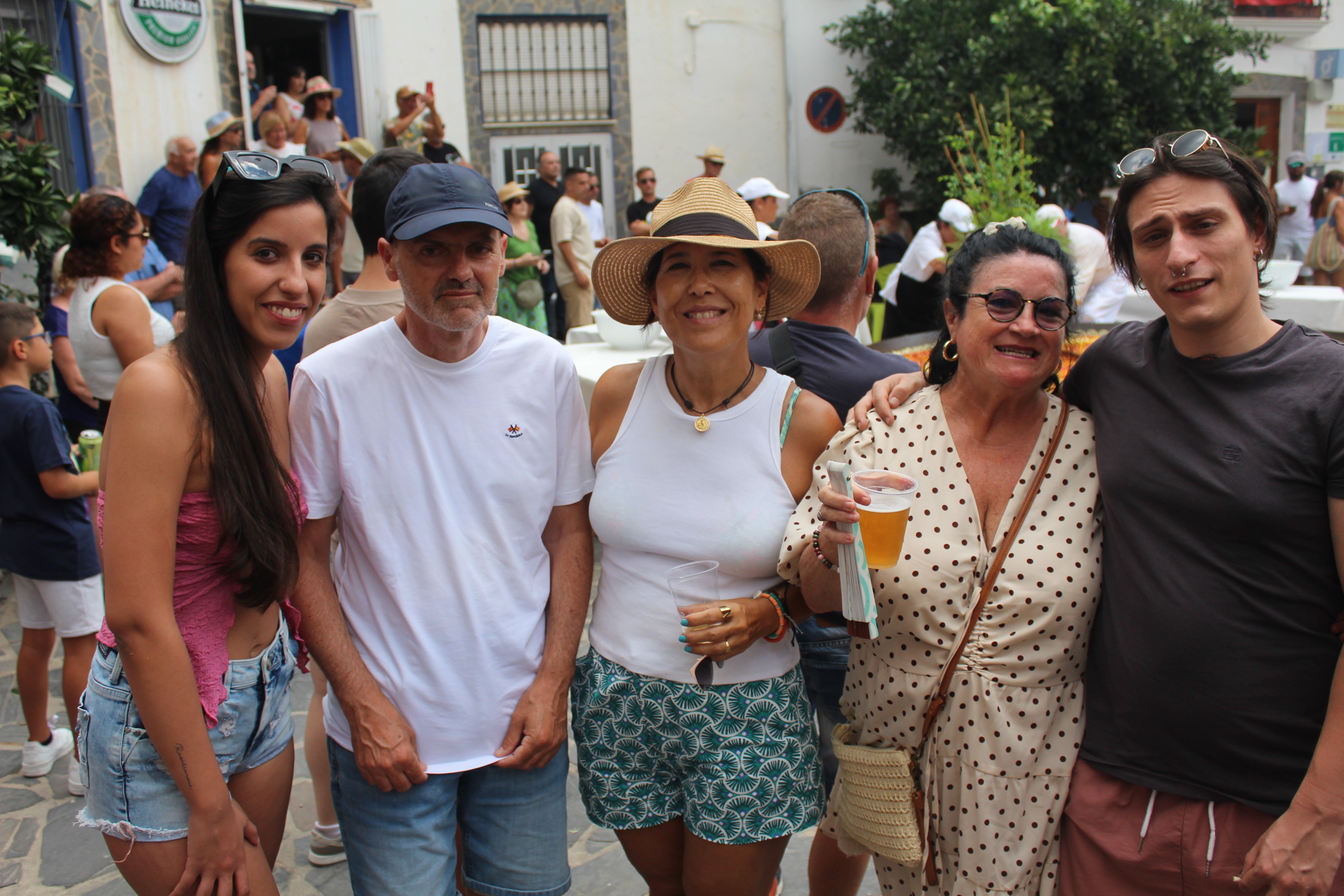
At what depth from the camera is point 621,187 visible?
13797 mm

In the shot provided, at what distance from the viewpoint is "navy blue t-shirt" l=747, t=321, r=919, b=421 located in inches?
110

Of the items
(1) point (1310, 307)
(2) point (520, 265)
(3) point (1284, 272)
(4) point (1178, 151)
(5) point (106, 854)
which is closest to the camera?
(4) point (1178, 151)

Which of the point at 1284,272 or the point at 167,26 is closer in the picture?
the point at 1284,272

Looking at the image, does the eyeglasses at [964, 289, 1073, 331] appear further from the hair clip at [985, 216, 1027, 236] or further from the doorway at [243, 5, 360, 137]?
the doorway at [243, 5, 360, 137]

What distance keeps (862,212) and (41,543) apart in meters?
3.20

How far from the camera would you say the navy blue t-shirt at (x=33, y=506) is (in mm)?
3672

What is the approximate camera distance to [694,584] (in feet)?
6.89

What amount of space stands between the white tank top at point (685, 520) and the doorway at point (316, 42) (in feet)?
31.7

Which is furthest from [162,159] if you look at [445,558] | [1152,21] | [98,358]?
[1152,21]

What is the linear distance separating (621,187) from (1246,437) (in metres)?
12.7

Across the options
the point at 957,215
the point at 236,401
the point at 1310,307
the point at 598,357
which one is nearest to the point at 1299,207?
the point at 1310,307

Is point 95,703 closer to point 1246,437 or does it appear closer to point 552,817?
point 552,817

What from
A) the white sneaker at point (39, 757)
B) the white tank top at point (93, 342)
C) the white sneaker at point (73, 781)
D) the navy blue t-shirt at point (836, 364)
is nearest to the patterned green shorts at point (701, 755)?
the navy blue t-shirt at point (836, 364)

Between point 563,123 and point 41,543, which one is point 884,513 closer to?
point 41,543
